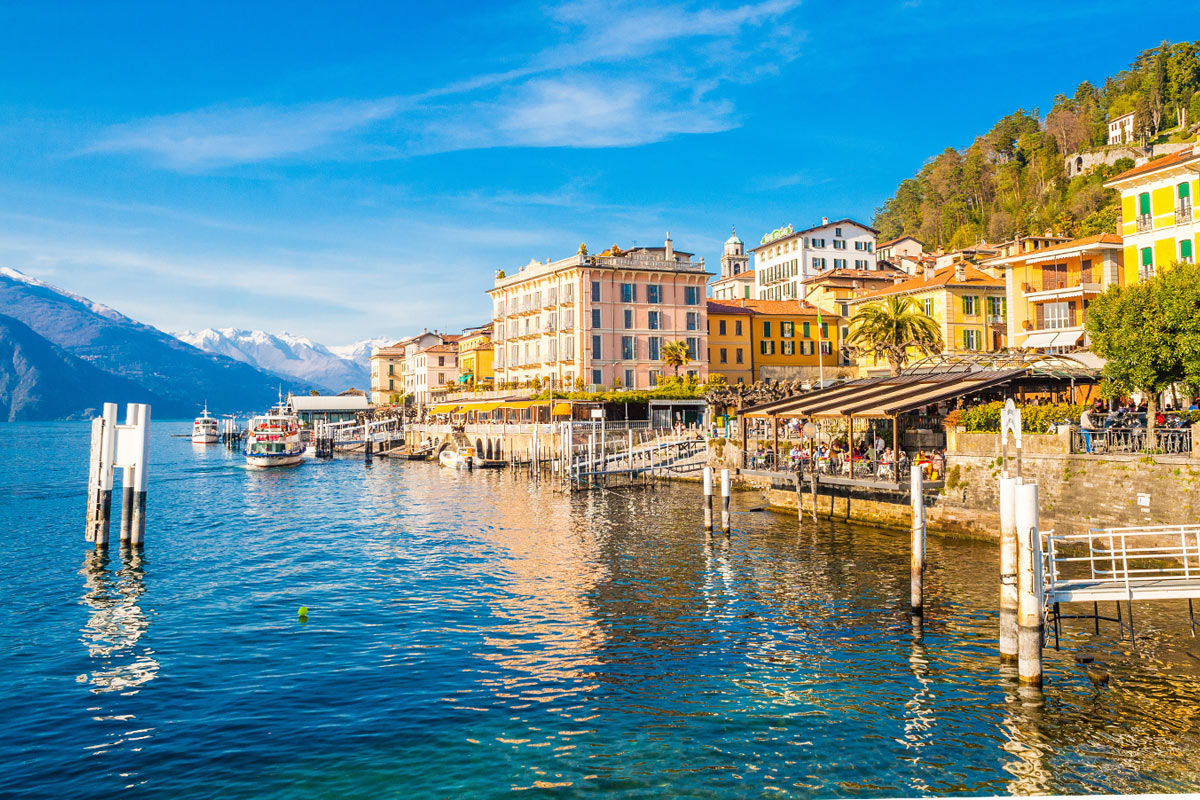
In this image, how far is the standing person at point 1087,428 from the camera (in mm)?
28469

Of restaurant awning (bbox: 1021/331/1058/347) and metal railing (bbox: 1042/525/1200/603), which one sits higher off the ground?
restaurant awning (bbox: 1021/331/1058/347)

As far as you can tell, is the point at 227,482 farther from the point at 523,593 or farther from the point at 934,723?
the point at 934,723

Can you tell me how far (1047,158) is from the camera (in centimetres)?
11100

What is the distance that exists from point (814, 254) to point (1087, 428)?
81329 mm

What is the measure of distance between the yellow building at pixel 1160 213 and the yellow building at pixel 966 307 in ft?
78.1

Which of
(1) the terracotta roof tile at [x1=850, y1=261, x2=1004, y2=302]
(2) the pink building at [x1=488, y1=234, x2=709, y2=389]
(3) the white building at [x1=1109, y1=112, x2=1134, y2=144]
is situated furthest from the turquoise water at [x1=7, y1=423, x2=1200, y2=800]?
(3) the white building at [x1=1109, y1=112, x2=1134, y2=144]

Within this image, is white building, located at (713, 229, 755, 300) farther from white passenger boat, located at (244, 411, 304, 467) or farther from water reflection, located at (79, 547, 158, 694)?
water reflection, located at (79, 547, 158, 694)

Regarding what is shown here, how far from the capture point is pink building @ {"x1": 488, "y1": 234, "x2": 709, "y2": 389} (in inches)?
3105

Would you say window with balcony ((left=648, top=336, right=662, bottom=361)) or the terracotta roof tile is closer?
the terracotta roof tile

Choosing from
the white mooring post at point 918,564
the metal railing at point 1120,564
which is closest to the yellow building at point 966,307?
the metal railing at point 1120,564

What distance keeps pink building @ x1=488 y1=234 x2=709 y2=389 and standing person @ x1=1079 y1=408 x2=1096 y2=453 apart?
50.6m

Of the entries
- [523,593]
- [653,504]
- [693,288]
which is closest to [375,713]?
[523,593]

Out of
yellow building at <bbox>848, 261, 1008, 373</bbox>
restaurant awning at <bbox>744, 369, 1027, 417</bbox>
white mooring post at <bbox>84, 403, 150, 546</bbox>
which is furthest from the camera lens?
yellow building at <bbox>848, 261, 1008, 373</bbox>

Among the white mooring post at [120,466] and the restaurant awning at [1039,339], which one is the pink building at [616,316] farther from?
the white mooring post at [120,466]
